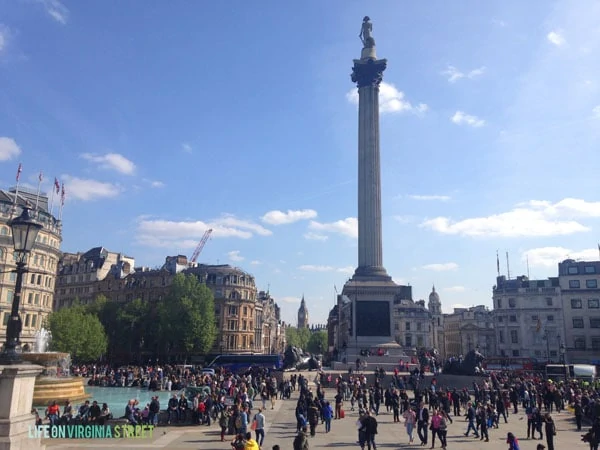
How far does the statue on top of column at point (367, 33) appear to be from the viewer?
67688mm

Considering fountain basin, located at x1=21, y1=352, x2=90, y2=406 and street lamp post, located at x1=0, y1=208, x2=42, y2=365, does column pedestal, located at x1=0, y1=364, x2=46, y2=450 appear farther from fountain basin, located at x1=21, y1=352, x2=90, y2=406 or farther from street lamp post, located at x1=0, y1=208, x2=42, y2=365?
fountain basin, located at x1=21, y1=352, x2=90, y2=406

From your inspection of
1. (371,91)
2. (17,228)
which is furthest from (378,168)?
(17,228)

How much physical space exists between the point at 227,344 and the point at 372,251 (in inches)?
1544

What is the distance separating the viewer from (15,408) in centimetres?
993

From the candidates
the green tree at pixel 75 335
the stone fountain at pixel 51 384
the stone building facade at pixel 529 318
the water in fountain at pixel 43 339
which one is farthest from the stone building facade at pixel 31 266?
the stone building facade at pixel 529 318

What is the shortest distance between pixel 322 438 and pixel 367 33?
6103cm

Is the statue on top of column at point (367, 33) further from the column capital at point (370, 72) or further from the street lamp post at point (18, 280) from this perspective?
the street lamp post at point (18, 280)

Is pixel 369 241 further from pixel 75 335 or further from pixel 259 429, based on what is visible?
pixel 259 429

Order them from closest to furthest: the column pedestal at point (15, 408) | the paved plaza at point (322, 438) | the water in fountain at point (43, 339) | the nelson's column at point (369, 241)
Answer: the column pedestal at point (15, 408), the paved plaza at point (322, 438), the nelson's column at point (369, 241), the water in fountain at point (43, 339)

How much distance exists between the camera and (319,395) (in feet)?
81.9

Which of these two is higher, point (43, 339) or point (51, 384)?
point (43, 339)

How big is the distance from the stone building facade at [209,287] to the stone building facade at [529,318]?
4586 centimetres

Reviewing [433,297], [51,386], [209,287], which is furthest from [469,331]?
[51,386]

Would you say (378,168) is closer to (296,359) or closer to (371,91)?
(371,91)
